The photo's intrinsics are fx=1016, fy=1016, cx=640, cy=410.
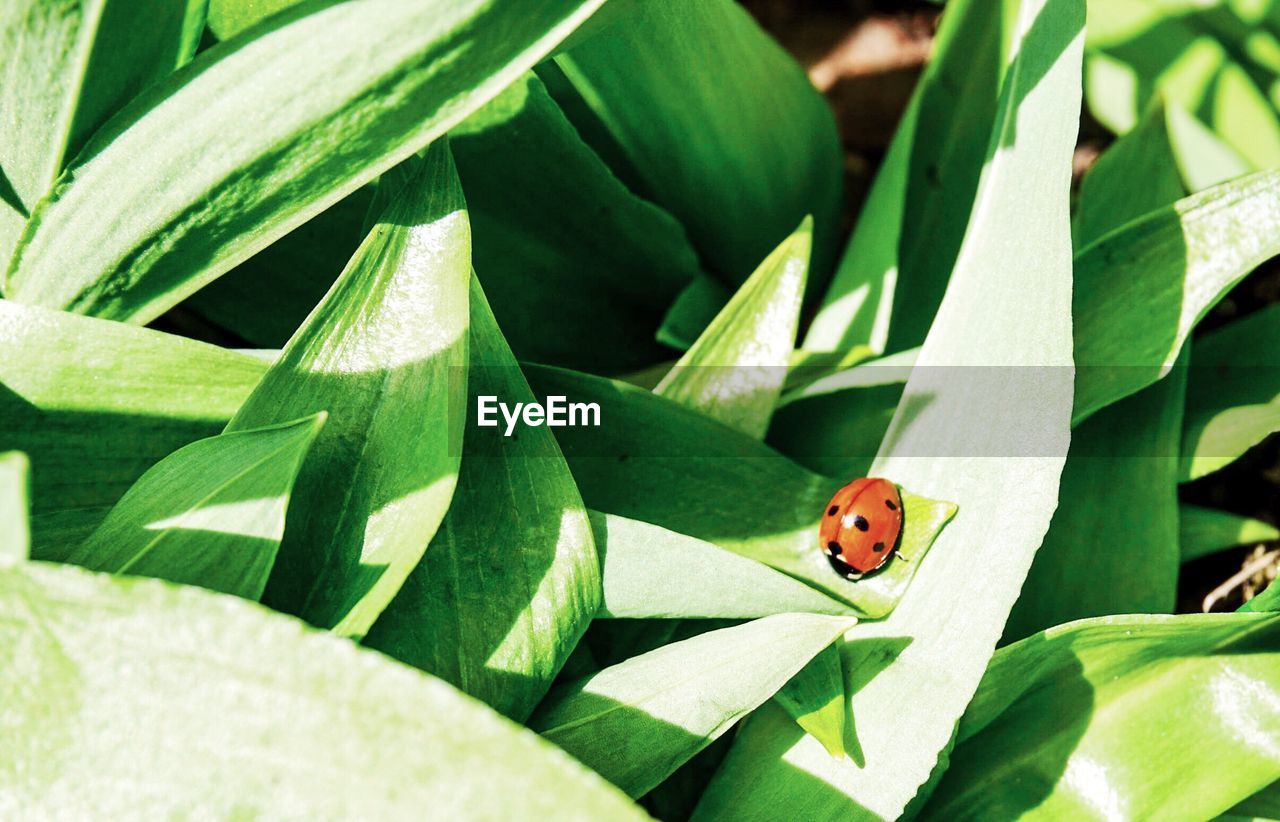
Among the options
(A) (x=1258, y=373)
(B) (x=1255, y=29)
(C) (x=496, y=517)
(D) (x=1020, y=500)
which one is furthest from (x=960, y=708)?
(B) (x=1255, y=29)

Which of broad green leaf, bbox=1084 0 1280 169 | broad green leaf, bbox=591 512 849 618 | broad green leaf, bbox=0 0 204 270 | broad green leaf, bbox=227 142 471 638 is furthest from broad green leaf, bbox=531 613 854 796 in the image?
broad green leaf, bbox=1084 0 1280 169

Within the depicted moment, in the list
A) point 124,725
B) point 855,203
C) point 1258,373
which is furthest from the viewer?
point 855,203

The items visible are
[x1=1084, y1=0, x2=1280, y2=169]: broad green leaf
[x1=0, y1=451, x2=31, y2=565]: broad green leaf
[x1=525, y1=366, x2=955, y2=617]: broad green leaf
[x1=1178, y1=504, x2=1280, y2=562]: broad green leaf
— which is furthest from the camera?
[x1=1084, y1=0, x2=1280, y2=169]: broad green leaf

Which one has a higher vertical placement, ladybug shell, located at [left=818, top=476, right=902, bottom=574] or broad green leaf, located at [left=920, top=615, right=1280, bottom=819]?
ladybug shell, located at [left=818, top=476, right=902, bottom=574]

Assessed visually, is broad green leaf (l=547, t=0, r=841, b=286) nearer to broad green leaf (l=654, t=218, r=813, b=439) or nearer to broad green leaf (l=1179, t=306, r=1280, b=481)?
broad green leaf (l=654, t=218, r=813, b=439)

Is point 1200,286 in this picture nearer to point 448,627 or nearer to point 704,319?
point 704,319

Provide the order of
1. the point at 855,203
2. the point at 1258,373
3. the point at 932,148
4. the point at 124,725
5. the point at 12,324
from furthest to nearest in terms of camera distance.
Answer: the point at 855,203 → the point at 932,148 → the point at 1258,373 → the point at 12,324 → the point at 124,725
